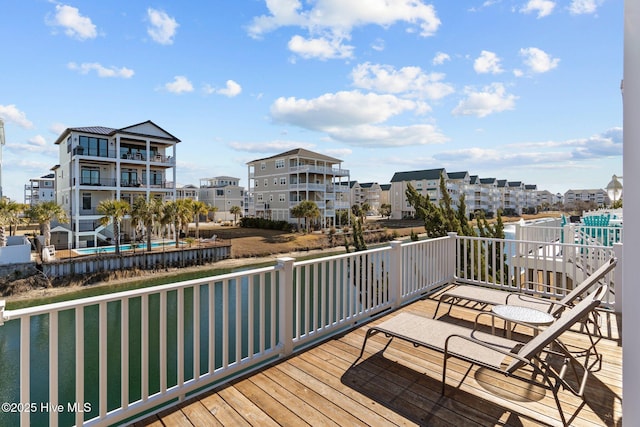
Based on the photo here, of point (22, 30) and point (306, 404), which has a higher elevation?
point (22, 30)

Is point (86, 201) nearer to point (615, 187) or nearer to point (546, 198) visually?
point (615, 187)

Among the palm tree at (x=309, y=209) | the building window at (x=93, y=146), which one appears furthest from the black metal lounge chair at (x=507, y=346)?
the palm tree at (x=309, y=209)

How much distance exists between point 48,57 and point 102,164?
13699 mm

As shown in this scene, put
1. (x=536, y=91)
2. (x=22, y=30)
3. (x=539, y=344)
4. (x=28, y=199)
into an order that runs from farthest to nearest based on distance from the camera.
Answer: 1. (x=28, y=199)
2. (x=22, y=30)
3. (x=536, y=91)
4. (x=539, y=344)

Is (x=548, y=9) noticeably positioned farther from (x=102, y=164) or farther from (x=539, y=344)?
(x=102, y=164)

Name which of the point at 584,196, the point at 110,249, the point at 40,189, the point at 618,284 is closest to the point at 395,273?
the point at 618,284

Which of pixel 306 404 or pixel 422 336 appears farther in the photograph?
pixel 422 336

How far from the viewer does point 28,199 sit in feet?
164

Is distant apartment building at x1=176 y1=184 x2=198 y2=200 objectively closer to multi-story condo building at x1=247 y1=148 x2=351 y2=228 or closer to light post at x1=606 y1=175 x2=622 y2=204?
multi-story condo building at x1=247 y1=148 x2=351 y2=228

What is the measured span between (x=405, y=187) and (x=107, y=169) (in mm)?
49692

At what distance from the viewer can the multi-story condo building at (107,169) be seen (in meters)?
22.9

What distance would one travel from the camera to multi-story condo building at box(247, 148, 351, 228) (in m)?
35.2

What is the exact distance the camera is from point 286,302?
313 cm

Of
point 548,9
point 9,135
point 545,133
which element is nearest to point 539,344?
point 548,9
